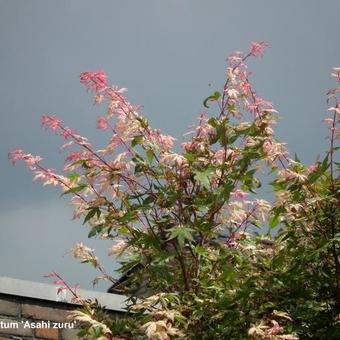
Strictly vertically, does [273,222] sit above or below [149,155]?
below

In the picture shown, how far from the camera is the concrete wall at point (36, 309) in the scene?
5281mm

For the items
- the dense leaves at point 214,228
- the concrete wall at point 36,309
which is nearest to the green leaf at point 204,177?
the dense leaves at point 214,228

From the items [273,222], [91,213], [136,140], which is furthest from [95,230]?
[273,222]

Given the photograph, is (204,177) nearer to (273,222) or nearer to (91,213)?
(273,222)

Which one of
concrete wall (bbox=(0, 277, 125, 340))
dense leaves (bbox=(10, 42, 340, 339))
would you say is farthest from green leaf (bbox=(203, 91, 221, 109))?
concrete wall (bbox=(0, 277, 125, 340))

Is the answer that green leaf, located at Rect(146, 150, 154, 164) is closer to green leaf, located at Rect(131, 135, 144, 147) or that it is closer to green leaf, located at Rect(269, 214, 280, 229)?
green leaf, located at Rect(131, 135, 144, 147)

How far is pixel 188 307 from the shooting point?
3955 millimetres

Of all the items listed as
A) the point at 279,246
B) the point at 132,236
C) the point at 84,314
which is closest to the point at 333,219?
the point at 279,246

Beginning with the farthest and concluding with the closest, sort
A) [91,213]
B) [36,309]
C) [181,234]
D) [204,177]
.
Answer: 1. [36,309]
2. [91,213]
3. [204,177]
4. [181,234]

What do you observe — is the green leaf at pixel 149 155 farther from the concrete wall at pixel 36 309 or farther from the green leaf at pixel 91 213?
the concrete wall at pixel 36 309

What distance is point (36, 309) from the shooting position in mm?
5473

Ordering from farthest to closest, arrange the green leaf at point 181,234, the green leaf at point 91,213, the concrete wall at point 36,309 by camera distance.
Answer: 1. the concrete wall at point 36,309
2. the green leaf at point 91,213
3. the green leaf at point 181,234

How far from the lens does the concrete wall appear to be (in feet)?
17.3

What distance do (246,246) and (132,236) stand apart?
0.90 m
